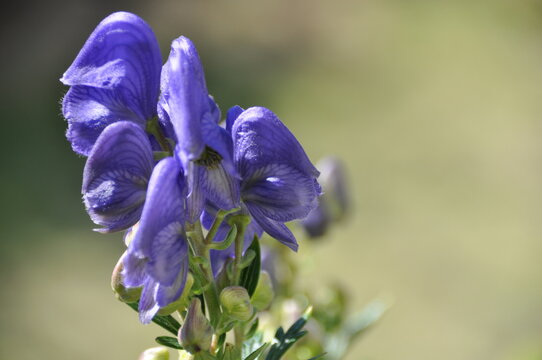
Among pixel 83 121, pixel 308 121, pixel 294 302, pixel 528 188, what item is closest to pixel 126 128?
pixel 83 121

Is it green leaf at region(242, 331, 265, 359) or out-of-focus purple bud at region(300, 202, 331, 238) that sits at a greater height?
green leaf at region(242, 331, 265, 359)

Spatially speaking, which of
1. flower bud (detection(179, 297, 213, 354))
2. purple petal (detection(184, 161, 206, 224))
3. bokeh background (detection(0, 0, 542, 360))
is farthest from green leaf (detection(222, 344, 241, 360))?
bokeh background (detection(0, 0, 542, 360))

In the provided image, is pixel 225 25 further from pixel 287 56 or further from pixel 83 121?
pixel 83 121

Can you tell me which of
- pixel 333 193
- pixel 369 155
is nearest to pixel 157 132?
pixel 333 193

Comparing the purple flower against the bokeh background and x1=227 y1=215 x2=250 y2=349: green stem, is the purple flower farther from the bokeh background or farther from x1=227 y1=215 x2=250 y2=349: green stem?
the bokeh background

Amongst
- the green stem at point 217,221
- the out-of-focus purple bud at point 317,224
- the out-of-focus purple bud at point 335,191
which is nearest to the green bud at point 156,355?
the green stem at point 217,221

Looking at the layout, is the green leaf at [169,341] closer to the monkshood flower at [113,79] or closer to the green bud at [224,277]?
the green bud at [224,277]
